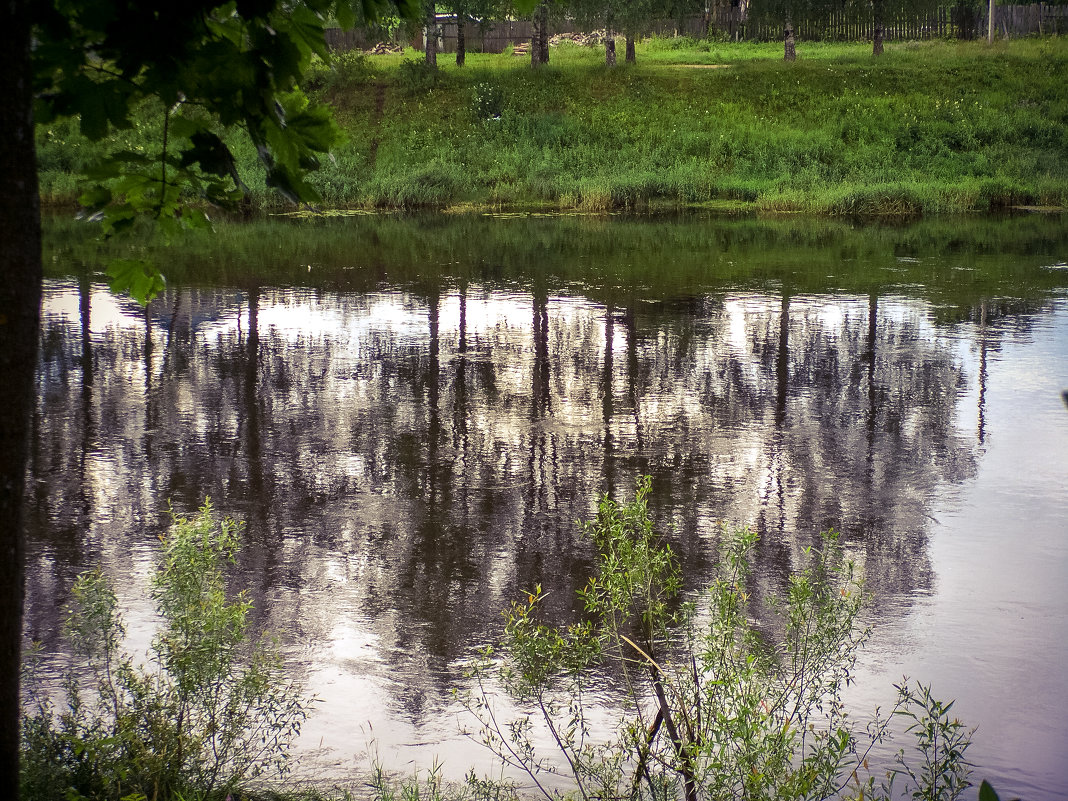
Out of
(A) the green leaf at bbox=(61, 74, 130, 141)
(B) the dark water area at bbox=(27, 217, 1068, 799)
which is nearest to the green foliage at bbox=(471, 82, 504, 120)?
(B) the dark water area at bbox=(27, 217, 1068, 799)

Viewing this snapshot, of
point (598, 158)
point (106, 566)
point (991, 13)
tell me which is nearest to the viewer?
point (106, 566)

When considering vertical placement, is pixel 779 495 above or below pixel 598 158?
below

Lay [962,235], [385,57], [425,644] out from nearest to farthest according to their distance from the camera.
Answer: [425,644]
[962,235]
[385,57]

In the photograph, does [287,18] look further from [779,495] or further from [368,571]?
[779,495]

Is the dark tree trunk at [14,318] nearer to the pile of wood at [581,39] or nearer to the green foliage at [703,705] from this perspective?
the green foliage at [703,705]

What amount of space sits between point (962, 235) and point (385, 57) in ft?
116

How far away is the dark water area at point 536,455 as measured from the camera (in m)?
6.24

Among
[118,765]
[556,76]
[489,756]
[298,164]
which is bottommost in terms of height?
[489,756]

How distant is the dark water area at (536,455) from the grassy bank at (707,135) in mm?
15114

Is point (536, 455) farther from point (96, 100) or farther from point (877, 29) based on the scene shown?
point (877, 29)

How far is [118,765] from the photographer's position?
428 cm

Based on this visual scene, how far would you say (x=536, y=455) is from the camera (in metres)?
9.95

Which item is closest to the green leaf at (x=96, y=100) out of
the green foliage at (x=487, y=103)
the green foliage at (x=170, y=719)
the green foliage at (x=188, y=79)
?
the green foliage at (x=188, y=79)

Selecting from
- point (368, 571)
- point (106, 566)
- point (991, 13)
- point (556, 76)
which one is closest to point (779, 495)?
point (368, 571)
